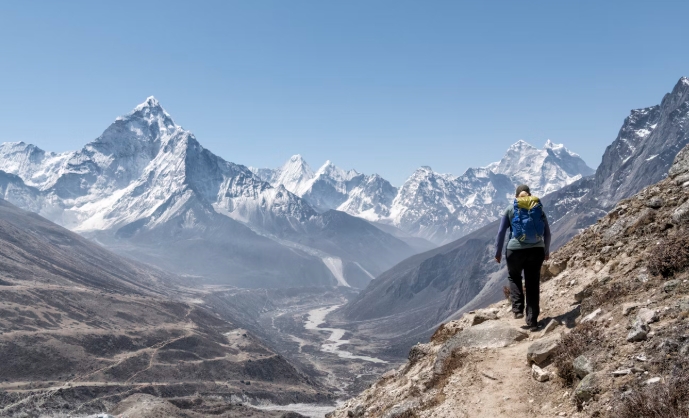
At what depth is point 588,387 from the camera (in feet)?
36.4

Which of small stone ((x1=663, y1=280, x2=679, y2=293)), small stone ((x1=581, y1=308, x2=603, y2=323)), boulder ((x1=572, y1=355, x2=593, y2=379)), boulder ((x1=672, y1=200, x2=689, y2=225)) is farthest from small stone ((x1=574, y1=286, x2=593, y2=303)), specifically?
boulder ((x1=572, y1=355, x2=593, y2=379))

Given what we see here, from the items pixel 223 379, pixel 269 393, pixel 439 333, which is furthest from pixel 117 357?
pixel 439 333

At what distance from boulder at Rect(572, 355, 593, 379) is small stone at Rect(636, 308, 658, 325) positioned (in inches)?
62.3

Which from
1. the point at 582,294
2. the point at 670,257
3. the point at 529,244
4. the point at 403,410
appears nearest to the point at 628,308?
the point at 670,257

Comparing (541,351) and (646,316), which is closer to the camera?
(646,316)

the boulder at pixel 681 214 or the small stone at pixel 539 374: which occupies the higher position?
the boulder at pixel 681 214

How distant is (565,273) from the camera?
2042 centimetres

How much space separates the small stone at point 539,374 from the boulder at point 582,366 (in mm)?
885

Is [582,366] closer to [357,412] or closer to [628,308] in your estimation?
[628,308]

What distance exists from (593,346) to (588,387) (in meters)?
1.79

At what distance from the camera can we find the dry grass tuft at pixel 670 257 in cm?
1373

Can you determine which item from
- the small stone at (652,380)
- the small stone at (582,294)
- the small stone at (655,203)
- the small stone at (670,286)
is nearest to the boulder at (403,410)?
the small stone at (582,294)

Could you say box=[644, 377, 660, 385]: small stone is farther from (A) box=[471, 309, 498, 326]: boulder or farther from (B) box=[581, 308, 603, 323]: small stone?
(A) box=[471, 309, 498, 326]: boulder

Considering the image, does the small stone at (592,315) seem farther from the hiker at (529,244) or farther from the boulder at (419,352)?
the boulder at (419,352)
